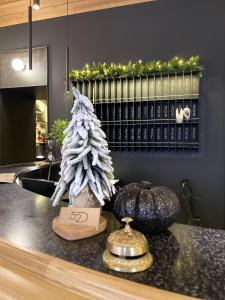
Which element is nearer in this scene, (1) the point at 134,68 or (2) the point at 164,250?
(2) the point at 164,250

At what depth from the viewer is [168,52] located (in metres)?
4.59

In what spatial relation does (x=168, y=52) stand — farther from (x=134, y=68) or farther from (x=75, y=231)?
(x=75, y=231)

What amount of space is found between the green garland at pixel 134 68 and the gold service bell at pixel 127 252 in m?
3.69

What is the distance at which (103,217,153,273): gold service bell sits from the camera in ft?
2.55

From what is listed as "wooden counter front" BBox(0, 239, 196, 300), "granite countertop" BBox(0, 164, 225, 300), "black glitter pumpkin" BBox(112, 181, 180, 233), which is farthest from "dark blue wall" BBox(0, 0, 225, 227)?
"wooden counter front" BBox(0, 239, 196, 300)

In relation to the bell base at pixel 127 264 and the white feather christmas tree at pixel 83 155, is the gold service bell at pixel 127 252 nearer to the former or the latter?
the bell base at pixel 127 264

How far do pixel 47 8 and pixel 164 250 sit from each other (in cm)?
538

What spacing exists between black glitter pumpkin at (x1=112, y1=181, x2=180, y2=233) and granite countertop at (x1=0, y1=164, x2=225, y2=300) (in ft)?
0.18

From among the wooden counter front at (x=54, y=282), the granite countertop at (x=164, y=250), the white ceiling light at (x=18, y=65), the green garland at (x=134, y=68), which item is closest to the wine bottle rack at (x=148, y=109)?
the green garland at (x=134, y=68)

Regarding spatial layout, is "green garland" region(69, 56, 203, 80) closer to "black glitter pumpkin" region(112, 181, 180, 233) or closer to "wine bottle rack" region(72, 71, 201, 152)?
"wine bottle rack" region(72, 71, 201, 152)

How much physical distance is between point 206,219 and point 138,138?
151cm

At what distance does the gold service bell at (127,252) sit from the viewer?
0.78m

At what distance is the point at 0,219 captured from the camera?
129cm

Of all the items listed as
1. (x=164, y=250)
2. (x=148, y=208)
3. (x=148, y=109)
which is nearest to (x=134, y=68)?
(x=148, y=109)
